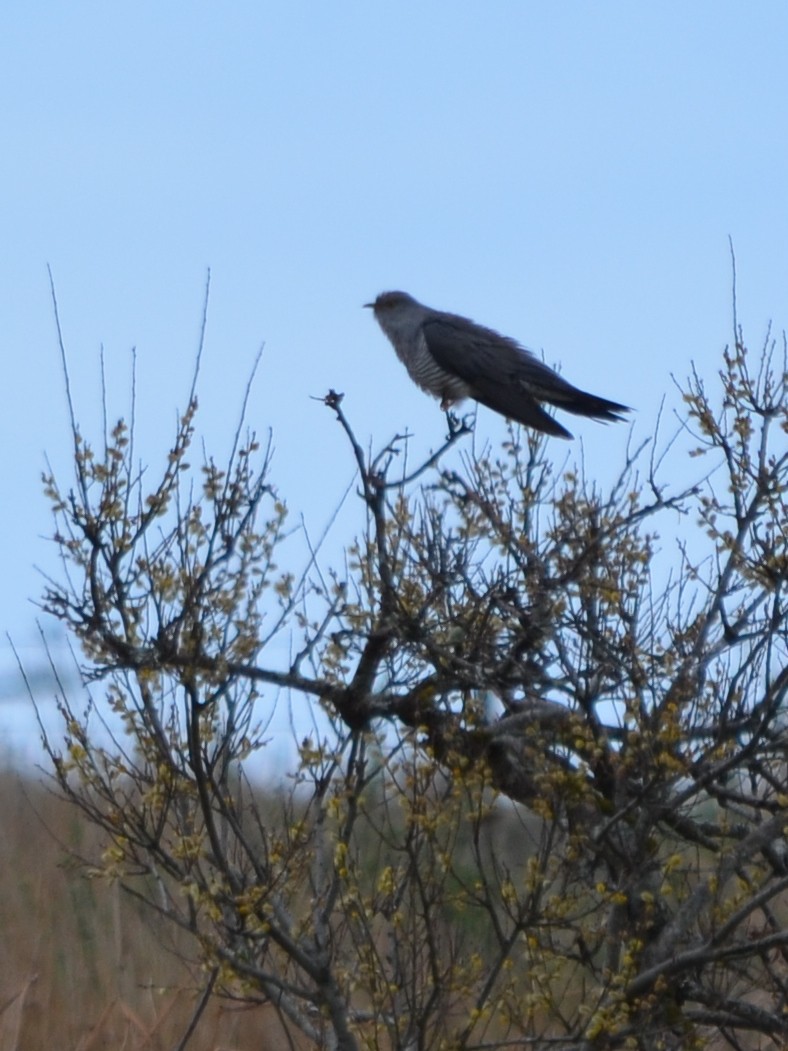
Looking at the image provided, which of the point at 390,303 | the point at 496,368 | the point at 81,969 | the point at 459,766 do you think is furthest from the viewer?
the point at 390,303

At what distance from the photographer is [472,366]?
7.32 meters

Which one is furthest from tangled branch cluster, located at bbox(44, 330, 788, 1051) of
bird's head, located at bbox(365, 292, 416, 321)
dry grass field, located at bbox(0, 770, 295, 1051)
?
bird's head, located at bbox(365, 292, 416, 321)

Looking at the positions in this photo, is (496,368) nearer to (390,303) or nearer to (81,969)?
(390,303)

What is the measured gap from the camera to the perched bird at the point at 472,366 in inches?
245

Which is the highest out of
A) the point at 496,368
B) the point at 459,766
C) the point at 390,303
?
the point at 390,303

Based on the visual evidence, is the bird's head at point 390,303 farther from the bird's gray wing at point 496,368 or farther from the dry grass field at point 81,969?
the dry grass field at point 81,969

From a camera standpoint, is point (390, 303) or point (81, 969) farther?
point (390, 303)

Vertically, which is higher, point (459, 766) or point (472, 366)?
point (472, 366)

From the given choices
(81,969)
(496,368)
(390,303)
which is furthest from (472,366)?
(81,969)

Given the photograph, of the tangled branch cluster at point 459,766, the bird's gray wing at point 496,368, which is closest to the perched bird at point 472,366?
the bird's gray wing at point 496,368

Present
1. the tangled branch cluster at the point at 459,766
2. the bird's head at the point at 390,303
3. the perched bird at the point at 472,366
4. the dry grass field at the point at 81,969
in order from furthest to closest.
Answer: the bird's head at the point at 390,303, the perched bird at the point at 472,366, the dry grass field at the point at 81,969, the tangled branch cluster at the point at 459,766

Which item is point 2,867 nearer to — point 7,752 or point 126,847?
point 7,752

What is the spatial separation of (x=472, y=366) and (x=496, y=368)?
0.59ft

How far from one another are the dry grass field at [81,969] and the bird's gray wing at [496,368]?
262cm
